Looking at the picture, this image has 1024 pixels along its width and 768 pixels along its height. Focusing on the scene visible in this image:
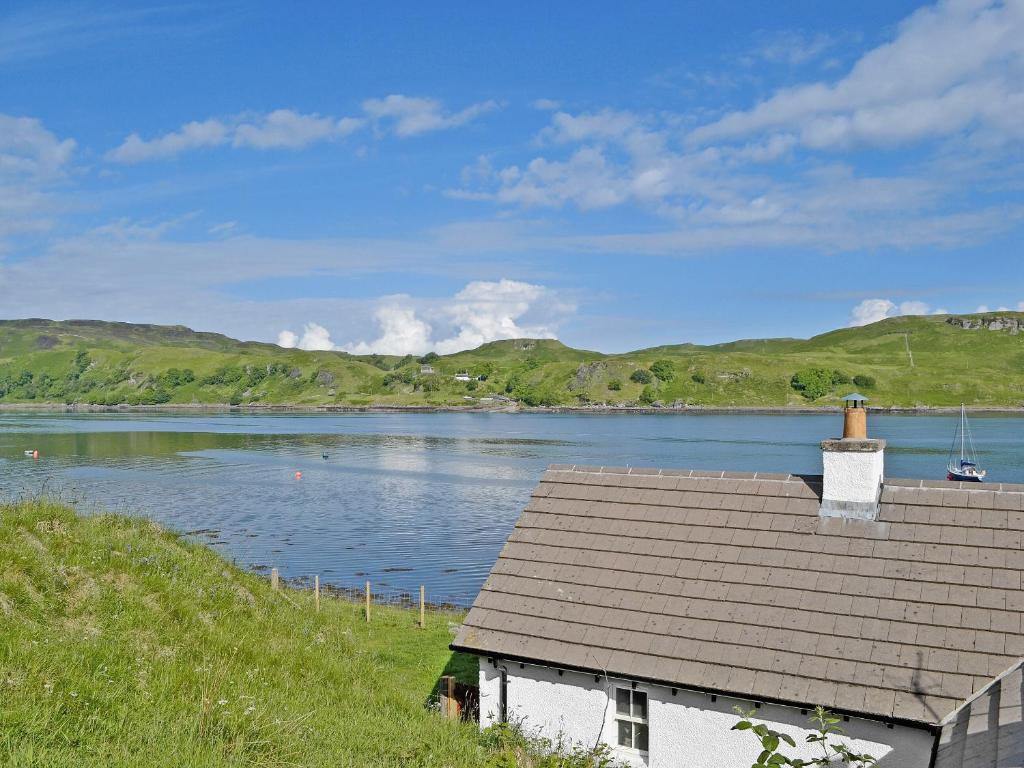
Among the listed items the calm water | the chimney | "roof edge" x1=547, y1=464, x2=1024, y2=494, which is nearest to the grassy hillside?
"roof edge" x1=547, y1=464, x2=1024, y2=494

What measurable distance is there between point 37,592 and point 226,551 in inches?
1434

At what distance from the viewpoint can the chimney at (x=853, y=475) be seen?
1559 cm

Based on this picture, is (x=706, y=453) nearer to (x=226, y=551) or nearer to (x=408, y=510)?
(x=408, y=510)

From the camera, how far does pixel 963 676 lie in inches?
500

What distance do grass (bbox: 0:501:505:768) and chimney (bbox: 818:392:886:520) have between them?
777 centimetres

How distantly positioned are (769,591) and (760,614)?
0.56 metres

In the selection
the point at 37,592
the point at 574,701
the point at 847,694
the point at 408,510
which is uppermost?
the point at 37,592

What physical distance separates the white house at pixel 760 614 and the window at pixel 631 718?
39 mm

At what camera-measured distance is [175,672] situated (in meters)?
12.8

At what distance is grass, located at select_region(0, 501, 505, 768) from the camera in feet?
31.7

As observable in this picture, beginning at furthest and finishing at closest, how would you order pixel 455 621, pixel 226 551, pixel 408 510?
1. pixel 408 510
2. pixel 226 551
3. pixel 455 621

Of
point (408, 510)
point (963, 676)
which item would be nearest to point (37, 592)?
point (963, 676)

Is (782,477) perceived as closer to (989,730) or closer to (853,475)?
(853,475)

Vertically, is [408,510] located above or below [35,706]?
below
